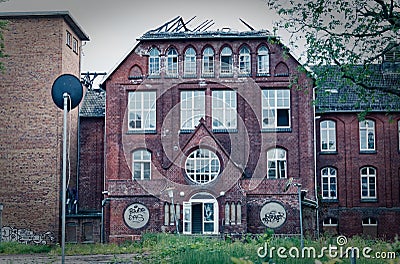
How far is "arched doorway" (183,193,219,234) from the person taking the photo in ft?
119

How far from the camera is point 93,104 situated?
44688mm

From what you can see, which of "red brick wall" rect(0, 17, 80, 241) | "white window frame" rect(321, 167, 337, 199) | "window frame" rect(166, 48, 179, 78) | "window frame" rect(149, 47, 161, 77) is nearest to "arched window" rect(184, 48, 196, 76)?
"window frame" rect(166, 48, 179, 78)

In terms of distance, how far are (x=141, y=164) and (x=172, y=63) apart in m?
5.78

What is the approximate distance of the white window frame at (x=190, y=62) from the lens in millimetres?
39375

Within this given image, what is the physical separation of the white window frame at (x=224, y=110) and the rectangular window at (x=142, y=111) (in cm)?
334

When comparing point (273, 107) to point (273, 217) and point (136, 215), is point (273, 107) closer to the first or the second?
point (273, 217)

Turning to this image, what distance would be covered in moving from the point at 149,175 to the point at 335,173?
1236 centimetres

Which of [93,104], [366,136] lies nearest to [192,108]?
[93,104]

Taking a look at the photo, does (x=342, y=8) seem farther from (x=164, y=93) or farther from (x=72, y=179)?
(x=72, y=179)

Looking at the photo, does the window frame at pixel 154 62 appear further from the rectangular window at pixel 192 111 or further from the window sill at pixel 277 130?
the window sill at pixel 277 130

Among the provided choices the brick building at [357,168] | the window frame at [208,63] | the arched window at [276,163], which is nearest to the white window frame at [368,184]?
the brick building at [357,168]

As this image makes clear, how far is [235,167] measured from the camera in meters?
36.5

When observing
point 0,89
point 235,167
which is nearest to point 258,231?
point 235,167

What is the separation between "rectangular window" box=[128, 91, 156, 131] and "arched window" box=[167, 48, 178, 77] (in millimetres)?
1514
